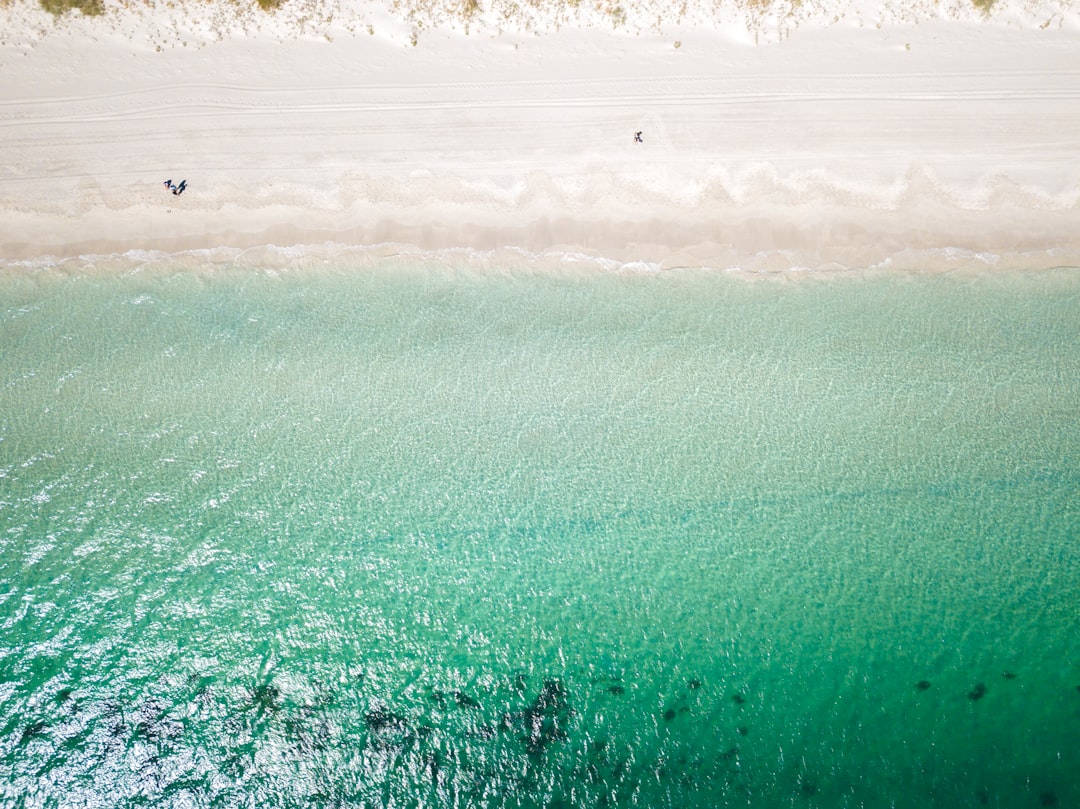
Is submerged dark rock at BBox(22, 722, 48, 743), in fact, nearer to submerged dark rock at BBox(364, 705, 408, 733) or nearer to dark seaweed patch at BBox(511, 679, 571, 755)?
submerged dark rock at BBox(364, 705, 408, 733)

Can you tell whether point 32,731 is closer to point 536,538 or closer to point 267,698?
point 267,698

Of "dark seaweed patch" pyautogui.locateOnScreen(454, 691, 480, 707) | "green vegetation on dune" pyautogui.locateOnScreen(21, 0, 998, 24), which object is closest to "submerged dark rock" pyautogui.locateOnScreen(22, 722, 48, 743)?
"dark seaweed patch" pyautogui.locateOnScreen(454, 691, 480, 707)

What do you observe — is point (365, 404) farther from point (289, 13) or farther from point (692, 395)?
point (289, 13)

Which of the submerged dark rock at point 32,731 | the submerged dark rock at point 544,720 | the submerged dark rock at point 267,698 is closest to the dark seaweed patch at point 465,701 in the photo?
the submerged dark rock at point 544,720

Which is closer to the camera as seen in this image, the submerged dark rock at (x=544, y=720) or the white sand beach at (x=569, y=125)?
the submerged dark rock at (x=544, y=720)

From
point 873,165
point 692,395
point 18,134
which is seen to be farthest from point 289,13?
point 873,165

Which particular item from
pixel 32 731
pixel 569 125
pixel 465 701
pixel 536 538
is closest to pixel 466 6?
pixel 569 125

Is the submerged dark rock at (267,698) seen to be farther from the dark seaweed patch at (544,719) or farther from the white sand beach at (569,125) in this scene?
the white sand beach at (569,125)
